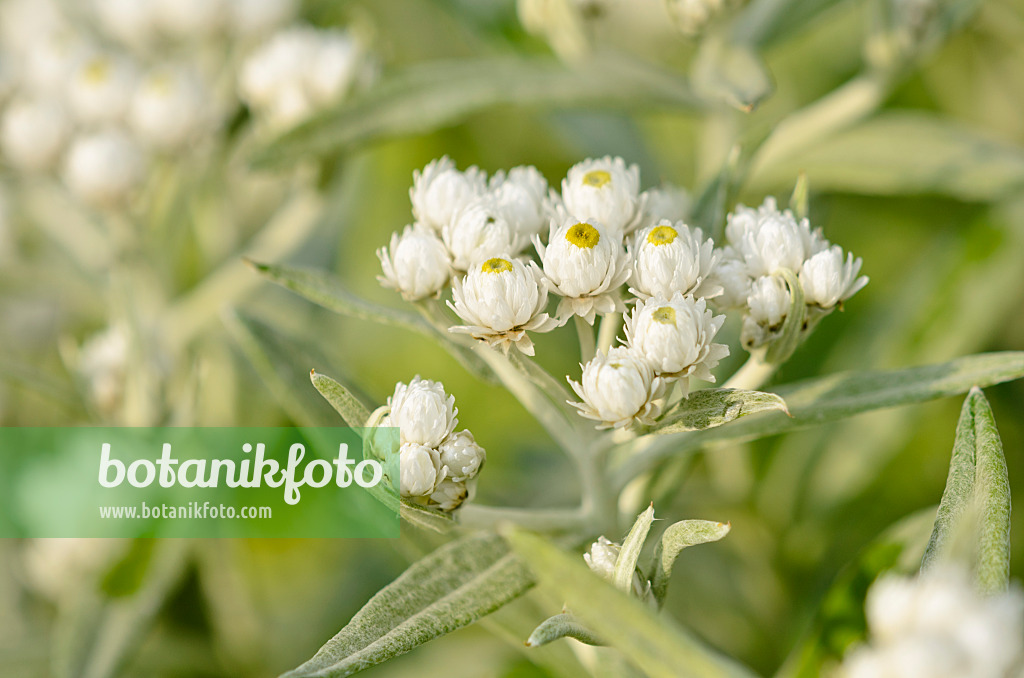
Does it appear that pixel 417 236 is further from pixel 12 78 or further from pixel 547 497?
pixel 12 78

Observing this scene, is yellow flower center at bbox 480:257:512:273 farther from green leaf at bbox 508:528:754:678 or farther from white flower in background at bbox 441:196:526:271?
green leaf at bbox 508:528:754:678

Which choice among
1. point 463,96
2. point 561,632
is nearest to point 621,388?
point 561,632

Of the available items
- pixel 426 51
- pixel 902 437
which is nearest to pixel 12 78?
pixel 426 51

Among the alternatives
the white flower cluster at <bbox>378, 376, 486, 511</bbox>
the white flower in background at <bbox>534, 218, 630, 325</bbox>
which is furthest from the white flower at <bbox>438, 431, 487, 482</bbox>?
the white flower in background at <bbox>534, 218, 630, 325</bbox>

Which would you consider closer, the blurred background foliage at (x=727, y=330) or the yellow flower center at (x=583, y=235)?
the yellow flower center at (x=583, y=235)

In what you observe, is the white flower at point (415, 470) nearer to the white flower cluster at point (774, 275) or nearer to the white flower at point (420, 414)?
the white flower at point (420, 414)

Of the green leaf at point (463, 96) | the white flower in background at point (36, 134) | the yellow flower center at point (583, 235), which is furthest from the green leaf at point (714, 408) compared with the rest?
the white flower in background at point (36, 134)

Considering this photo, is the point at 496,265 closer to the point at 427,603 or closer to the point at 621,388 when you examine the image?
the point at 621,388
